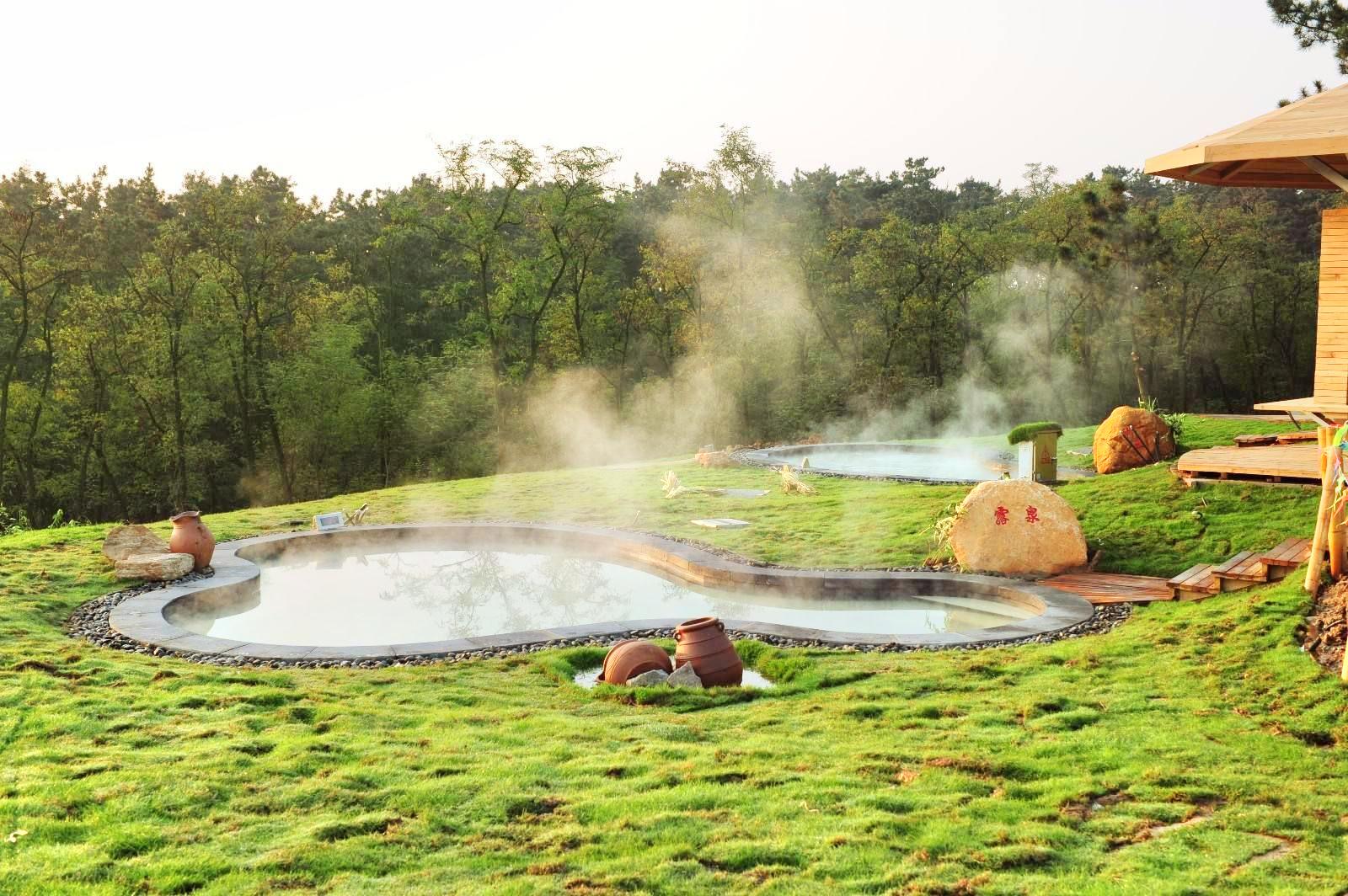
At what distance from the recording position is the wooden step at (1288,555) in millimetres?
7394

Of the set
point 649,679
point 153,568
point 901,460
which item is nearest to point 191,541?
point 153,568

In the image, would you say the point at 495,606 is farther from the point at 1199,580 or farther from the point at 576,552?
the point at 1199,580

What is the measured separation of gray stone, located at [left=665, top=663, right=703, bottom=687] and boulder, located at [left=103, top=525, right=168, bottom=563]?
6.46m

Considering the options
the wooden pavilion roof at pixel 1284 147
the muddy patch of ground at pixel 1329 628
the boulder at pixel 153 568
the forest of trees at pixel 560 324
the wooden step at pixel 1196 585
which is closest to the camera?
the muddy patch of ground at pixel 1329 628

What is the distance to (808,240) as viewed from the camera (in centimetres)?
3256

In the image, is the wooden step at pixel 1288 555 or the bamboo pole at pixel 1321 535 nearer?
the bamboo pole at pixel 1321 535

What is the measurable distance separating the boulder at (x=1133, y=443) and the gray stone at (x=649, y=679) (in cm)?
924

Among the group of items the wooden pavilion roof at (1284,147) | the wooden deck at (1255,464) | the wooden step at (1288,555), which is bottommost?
the wooden step at (1288,555)

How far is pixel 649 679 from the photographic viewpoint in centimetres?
612

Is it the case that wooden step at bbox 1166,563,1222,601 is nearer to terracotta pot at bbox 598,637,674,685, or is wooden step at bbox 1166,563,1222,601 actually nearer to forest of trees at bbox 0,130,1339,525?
terracotta pot at bbox 598,637,674,685

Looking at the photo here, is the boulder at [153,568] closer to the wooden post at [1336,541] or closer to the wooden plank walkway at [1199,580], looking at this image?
the wooden plank walkway at [1199,580]

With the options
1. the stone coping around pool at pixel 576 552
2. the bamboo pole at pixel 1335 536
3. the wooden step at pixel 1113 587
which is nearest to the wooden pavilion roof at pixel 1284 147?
the bamboo pole at pixel 1335 536

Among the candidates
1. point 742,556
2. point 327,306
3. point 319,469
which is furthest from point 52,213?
point 742,556

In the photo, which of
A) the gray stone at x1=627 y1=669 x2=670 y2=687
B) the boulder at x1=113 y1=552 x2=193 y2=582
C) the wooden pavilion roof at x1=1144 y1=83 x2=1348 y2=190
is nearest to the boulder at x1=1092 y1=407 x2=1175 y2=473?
the wooden pavilion roof at x1=1144 y1=83 x2=1348 y2=190
